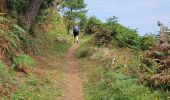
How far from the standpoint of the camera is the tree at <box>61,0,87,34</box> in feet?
184

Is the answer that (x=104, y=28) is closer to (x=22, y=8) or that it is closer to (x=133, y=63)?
(x=22, y=8)

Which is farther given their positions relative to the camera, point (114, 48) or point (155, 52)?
point (114, 48)

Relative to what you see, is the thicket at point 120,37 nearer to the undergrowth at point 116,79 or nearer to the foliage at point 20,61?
the undergrowth at point 116,79

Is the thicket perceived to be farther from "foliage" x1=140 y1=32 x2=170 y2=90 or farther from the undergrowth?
"foliage" x1=140 y1=32 x2=170 y2=90

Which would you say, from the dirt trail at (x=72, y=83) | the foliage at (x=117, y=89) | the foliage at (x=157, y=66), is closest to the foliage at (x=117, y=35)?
the dirt trail at (x=72, y=83)

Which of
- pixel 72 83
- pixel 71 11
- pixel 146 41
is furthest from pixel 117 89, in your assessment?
pixel 71 11

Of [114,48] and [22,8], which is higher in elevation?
[22,8]

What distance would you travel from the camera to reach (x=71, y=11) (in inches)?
2259

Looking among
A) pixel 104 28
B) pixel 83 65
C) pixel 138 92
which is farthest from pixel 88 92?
pixel 104 28

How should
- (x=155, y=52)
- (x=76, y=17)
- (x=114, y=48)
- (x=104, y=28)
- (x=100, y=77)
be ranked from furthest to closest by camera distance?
(x=76, y=17) < (x=104, y=28) < (x=114, y=48) < (x=100, y=77) < (x=155, y=52)

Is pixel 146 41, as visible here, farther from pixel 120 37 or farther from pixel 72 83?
pixel 72 83

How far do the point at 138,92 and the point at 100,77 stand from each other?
150 inches

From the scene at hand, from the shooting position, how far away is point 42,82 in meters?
14.3

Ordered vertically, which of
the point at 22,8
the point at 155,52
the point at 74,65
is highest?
the point at 22,8
